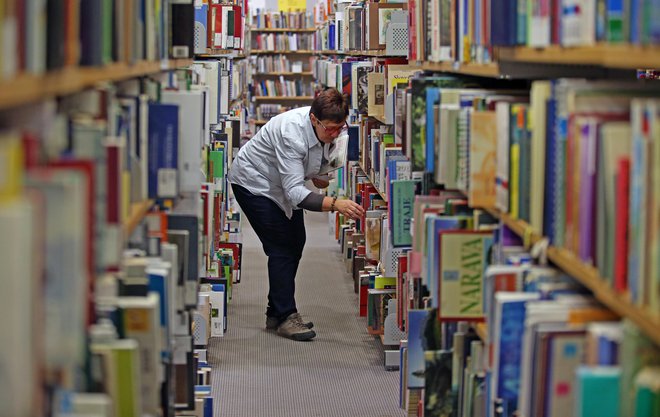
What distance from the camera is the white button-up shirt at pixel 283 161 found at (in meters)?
5.24

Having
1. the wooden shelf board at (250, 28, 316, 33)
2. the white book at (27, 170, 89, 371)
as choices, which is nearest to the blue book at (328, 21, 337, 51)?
the wooden shelf board at (250, 28, 316, 33)

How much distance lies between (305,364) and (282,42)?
10.5 m

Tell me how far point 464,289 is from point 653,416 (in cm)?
120

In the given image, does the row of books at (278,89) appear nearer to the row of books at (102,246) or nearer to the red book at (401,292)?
the red book at (401,292)

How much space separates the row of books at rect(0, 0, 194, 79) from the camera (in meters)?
1.43

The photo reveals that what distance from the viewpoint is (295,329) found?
571 cm

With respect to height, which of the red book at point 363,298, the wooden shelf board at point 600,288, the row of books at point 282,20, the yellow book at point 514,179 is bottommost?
the red book at point 363,298

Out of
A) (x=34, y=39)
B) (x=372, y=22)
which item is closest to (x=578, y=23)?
(x=34, y=39)

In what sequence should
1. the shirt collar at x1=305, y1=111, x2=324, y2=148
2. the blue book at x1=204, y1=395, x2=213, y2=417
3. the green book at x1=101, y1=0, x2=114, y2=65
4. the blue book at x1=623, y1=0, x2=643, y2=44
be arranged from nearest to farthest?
the blue book at x1=623, y1=0, x2=643, y2=44, the green book at x1=101, y1=0, x2=114, y2=65, the blue book at x1=204, y1=395, x2=213, y2=417, the shirt collar at x1=305, y1=111, x2=324, y2=148

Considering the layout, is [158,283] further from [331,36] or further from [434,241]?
[331,36]

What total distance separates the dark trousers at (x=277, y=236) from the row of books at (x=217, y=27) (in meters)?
0.86

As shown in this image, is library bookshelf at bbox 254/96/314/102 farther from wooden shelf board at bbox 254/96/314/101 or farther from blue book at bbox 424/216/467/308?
blue book at bbox 424/216/467/308

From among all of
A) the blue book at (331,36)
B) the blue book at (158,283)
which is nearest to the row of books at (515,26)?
the blue book at (158,283)

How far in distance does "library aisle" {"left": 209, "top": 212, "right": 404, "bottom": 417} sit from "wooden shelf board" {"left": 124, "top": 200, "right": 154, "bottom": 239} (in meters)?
2.03
